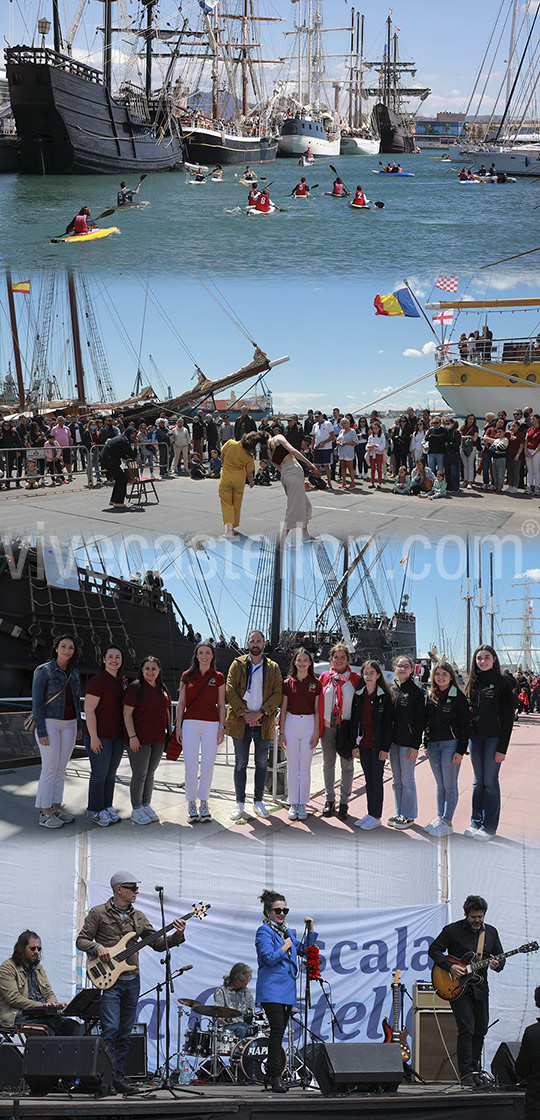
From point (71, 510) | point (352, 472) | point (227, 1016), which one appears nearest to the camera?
point (227, 1016)

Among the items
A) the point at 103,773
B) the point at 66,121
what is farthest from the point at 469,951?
the point at 66,121

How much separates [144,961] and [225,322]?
21.0 ft

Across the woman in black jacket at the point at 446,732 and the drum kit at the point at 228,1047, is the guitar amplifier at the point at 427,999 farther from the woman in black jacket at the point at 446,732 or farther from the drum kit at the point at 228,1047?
the woman in black jacket at the point at 446,732

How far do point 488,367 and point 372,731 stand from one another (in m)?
6.87

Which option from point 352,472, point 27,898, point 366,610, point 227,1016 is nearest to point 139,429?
point 352,472

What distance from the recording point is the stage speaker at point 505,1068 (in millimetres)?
4176

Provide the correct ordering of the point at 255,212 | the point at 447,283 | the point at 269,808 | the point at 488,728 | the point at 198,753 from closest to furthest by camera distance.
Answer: the point at 488,728 → the point at 198,753 → the point at 269,808 → the point at 447,283 → the point at 255,212

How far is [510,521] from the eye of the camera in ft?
29.5

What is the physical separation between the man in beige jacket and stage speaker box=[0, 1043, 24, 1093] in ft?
6.12

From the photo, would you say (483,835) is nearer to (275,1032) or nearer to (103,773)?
(275,1032)

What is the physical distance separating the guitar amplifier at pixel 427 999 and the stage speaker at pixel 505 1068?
0.42m

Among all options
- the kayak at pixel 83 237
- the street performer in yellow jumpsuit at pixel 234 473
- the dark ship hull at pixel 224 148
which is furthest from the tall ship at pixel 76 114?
the street performer in yellow jumpsuit at pixel 234 473

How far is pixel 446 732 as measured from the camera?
17.7ft

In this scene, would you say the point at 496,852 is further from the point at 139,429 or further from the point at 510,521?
the point at 139,429
